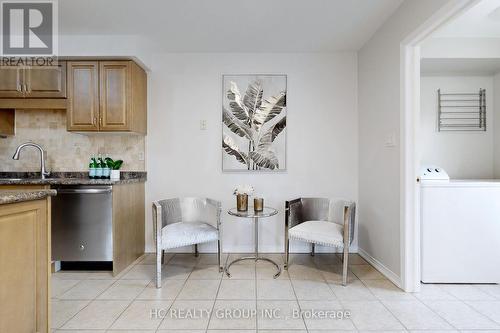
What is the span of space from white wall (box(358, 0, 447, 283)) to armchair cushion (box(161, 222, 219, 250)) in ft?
5.33

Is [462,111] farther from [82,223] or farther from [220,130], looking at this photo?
[82,223]

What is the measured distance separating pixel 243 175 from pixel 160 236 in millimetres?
1276

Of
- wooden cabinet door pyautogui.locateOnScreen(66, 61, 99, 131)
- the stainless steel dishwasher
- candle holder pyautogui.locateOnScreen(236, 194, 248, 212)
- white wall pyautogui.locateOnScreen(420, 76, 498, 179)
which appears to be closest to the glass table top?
candle holder pyautogui.locateOnScreen(236, 194, 248, 212)

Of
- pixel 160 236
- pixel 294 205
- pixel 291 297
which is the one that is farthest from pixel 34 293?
pixel 294 205

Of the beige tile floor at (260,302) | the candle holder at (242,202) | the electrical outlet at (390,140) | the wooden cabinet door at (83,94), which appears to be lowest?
the beige tile floor at (260,302)

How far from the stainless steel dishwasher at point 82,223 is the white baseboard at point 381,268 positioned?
8.51 ft

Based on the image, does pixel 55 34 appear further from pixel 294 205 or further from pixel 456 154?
pixel 456 154

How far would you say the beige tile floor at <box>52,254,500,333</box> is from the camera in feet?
6.19

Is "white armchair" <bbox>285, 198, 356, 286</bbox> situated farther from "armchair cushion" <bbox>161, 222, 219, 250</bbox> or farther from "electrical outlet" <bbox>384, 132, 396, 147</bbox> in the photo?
"armchair cushion" <bbox>161, 222, 219, 250</bbox>

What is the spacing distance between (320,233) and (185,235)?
124 cm

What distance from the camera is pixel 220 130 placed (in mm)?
3455

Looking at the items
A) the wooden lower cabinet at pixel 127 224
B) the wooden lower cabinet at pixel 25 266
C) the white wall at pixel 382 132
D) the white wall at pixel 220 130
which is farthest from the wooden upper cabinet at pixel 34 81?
the white wall at pixel 382 132

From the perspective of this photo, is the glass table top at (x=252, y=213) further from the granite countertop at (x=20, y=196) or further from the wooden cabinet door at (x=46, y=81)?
the wooden cabinet door at (x=46, y=81)

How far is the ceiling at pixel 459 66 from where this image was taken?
9.41 feet
